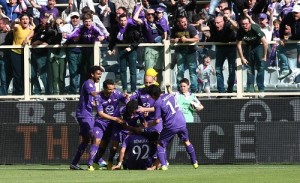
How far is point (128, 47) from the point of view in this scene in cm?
2381

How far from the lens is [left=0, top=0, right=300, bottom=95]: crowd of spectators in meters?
23.2

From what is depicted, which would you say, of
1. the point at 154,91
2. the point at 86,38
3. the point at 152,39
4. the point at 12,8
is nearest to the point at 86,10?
the point at 86,38

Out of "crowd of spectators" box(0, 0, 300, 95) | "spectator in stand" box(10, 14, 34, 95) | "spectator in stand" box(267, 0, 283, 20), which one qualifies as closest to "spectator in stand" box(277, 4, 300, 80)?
"crowd of spectators" box(0, 0, 300, 95)

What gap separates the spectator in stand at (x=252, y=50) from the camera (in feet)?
75.3

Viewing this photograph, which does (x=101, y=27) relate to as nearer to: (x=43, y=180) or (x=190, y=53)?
(x=190, y=53)

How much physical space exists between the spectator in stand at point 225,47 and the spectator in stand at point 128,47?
6.27 ft

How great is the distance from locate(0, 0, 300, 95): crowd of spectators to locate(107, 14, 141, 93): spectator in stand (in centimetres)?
2

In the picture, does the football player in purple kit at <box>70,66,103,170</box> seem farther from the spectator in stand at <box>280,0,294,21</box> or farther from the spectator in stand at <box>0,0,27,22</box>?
the spectator in stand at <box>0,0,27,22</box>

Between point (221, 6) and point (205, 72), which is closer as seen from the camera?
point (205, 72)

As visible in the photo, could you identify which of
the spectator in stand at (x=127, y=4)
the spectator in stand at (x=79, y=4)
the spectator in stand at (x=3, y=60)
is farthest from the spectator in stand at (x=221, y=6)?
the spectator in stand at (x=3, y=60)

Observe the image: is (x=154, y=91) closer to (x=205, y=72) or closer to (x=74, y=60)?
(x=205, y=72)

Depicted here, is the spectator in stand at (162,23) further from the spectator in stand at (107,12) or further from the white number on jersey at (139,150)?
the white number on jersey at (139,150)

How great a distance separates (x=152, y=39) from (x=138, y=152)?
4.63 meters

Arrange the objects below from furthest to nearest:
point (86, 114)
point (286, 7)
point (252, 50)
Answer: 1. point (286, 7)
2. point (252, 50)
3. point (86, 114)
